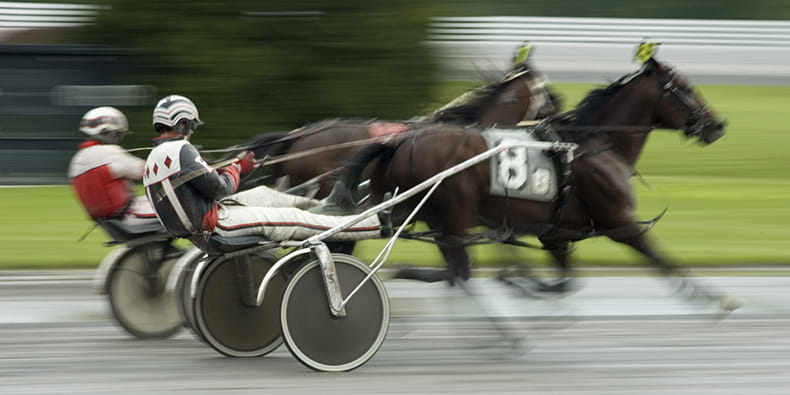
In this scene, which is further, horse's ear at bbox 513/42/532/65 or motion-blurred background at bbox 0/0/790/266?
motion-blurred background at bbox 0/0/790/266

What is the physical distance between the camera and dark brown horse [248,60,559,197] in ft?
27.5

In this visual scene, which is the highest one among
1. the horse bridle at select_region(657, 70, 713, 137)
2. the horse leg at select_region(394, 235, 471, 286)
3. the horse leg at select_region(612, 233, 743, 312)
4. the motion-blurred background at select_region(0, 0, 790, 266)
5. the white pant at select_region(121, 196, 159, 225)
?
the horse bridle at select_region(657, 70, 713, 137)

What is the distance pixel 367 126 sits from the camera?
8.66 m

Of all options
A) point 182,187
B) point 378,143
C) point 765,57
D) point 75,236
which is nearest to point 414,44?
point 75,236

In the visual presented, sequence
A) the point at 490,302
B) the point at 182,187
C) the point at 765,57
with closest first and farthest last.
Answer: the point at 182,187
the point at 490,302
the point at 765,57

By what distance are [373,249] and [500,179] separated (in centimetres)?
480

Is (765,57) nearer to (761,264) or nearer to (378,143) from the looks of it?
(761,264)

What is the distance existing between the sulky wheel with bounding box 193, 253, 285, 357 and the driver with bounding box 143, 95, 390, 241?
402 millimetres

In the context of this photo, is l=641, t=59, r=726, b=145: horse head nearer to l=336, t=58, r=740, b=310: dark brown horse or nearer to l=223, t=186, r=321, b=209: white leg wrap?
l=336, t=58, r=740, b=310: dark brown horse

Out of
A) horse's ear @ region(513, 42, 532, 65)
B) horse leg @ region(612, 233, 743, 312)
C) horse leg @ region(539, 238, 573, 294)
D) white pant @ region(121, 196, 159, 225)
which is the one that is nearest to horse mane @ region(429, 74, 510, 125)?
horse's ear @ region(513, 42, 532, 65)

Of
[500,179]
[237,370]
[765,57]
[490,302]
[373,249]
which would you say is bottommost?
[765,57]

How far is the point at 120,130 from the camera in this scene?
7258 mm

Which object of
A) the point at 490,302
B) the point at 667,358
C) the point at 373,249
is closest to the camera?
the point at 667,358

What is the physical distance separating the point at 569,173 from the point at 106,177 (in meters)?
2.68
